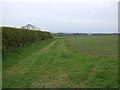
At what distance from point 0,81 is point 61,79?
1.95 metres

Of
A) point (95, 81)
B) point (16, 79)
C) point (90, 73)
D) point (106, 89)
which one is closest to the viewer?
point (106, 89)

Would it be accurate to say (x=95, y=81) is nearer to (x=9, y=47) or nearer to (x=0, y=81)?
(x=0, y=81)

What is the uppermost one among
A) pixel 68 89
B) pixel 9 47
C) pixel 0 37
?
pixel 0 37

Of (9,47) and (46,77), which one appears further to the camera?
(9,47)

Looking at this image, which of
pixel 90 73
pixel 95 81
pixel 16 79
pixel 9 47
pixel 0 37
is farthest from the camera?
pixel 9 47

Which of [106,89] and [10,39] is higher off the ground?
[10,39]

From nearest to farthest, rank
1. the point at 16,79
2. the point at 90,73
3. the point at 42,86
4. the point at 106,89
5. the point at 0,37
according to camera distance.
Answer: the point at 106,89
the point at 42,86
the point at 16,79
the point at 90,73
the point at 0,37

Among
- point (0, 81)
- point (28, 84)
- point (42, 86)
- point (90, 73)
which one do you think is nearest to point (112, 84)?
point (90, 73)

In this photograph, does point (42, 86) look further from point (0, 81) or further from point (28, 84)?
point (0, 81)

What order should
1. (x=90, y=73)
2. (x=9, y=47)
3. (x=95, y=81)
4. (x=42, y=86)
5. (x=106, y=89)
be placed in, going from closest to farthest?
(x=106, y=89)
(x=42, y=86)
(x=95, y=81)
(x=90, y=73)
(x=9, y=47)

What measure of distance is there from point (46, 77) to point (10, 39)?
22.8ft

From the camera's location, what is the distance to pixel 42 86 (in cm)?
401

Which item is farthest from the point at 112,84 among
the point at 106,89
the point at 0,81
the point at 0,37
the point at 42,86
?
the point at 0,37

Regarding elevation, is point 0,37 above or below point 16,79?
above
